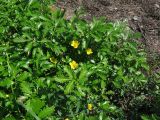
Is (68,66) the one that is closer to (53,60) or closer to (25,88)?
(53,60)

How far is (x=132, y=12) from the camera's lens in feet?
14.6

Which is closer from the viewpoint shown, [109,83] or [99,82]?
[99,82]

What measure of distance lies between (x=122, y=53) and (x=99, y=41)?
0.75 ft

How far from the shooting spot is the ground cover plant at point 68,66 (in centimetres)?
276

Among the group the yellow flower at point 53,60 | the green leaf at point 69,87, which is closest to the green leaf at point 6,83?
the green leaf at point 69,87

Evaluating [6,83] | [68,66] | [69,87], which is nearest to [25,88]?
[6,83]

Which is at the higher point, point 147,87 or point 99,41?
point 99,41

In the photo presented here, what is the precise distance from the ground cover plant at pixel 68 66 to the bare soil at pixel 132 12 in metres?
0.82

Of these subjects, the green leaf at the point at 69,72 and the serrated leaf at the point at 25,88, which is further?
the green leaf at the point at 69,72

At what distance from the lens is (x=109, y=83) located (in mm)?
3197

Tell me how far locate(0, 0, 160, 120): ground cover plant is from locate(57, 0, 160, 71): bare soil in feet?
2.69

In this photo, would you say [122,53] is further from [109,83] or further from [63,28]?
[63,28]

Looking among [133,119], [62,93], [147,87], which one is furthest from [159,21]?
[62,93]

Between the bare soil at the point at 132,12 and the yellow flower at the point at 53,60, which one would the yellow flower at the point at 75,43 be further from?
the bare soil at the point at 132,12
